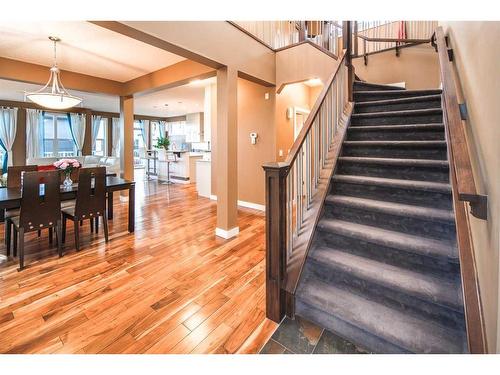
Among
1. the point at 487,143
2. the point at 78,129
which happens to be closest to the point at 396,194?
the point at 487,143

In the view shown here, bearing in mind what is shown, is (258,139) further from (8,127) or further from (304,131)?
(8,127)

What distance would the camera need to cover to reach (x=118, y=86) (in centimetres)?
544

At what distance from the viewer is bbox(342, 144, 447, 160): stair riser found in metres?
2.28

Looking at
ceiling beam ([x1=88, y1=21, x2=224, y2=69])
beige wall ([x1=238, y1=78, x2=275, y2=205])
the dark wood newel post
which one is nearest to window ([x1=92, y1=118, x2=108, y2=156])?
beige wall ([x1=238, y1=78, x2=275, y2=205])

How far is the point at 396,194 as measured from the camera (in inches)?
83.3

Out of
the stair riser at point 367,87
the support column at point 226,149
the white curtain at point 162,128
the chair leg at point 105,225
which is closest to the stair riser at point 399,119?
the stair riser at point 367,87

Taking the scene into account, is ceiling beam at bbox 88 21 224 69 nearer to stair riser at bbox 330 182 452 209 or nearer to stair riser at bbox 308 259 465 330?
stair riser at bbox 330 182 452 209

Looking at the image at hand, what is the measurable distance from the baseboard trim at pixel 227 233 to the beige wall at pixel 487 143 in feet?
8.45

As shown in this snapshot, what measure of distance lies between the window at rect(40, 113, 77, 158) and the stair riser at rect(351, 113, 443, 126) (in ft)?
33.0

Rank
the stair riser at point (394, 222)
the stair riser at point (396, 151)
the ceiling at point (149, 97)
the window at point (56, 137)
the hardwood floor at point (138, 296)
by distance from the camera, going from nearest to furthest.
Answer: the hardwood floor at point (138, 296) → the stair riser at point (394, 222) → the stair riser at point (396, 151) → the ceiling at point (149, 97) → the window at point (56, 137)

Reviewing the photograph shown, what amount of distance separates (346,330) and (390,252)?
2.03ft

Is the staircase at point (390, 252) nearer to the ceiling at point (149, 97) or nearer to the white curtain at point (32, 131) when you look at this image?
the ceiling at point (149, 97)

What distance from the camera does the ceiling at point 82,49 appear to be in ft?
10.1
